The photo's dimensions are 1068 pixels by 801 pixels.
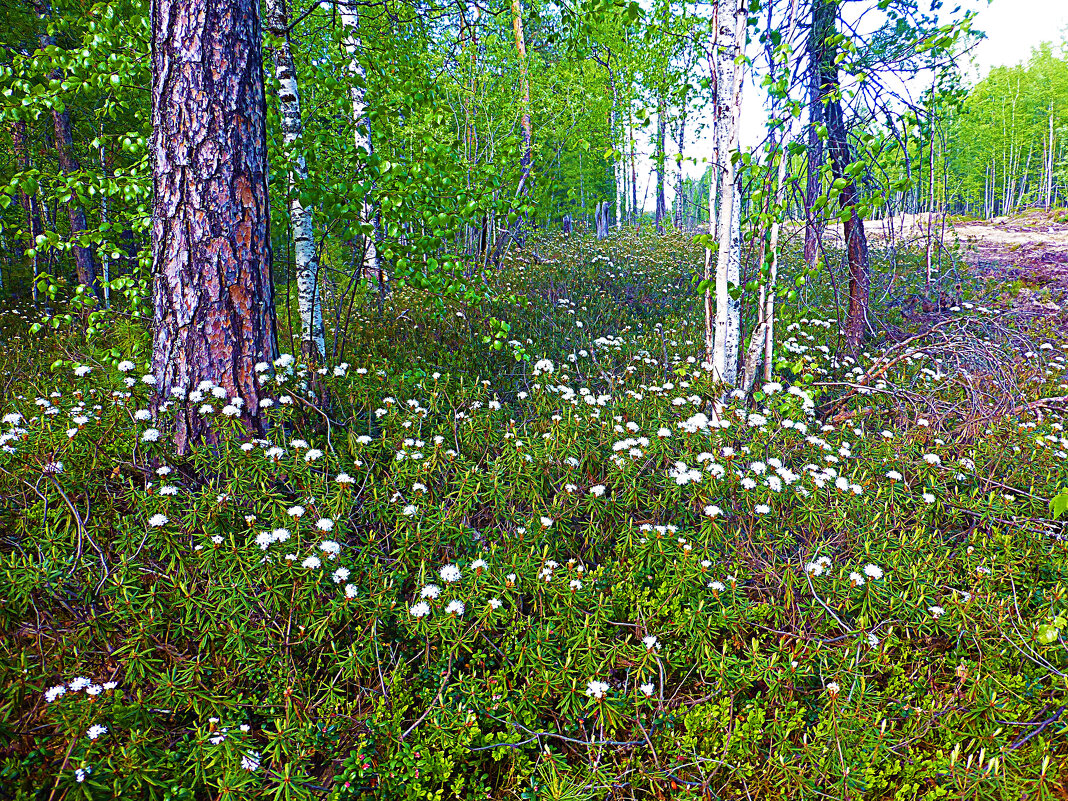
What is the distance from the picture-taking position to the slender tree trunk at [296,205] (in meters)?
4.91

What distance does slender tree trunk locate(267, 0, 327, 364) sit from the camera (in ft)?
16.1

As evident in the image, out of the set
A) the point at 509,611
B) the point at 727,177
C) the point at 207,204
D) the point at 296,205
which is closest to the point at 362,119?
the point at 207,204

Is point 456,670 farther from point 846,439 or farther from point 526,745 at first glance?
point 846,439

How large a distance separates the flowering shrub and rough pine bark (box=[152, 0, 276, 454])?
208 mm

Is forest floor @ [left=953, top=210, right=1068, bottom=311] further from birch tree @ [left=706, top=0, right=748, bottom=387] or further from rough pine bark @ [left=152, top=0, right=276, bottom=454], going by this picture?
rough pine bark @ [left=152, top=0, right=276, bottom=454]

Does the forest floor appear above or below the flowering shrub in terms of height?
above

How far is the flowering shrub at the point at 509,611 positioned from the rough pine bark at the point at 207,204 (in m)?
0.21

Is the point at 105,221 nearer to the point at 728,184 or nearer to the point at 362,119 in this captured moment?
the point at 362,119

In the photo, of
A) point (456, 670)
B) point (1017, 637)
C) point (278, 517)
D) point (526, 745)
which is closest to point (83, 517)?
point (278, 517)

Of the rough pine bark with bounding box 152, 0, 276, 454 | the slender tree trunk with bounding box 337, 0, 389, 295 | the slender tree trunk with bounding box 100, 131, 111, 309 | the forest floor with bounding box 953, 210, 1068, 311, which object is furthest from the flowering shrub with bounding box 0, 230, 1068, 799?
the forest floor with bounding box 953, 210, 1068, 311

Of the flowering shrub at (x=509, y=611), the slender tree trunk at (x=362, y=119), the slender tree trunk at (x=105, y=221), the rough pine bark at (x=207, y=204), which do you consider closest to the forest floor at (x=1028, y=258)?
the flowering shrub at (x=509, y=611)

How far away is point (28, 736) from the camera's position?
1.89 meters

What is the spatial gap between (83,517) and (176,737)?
1286mm

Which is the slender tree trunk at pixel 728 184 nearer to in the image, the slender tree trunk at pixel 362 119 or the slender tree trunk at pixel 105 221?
the slender tree trunk at pixel 362 119
